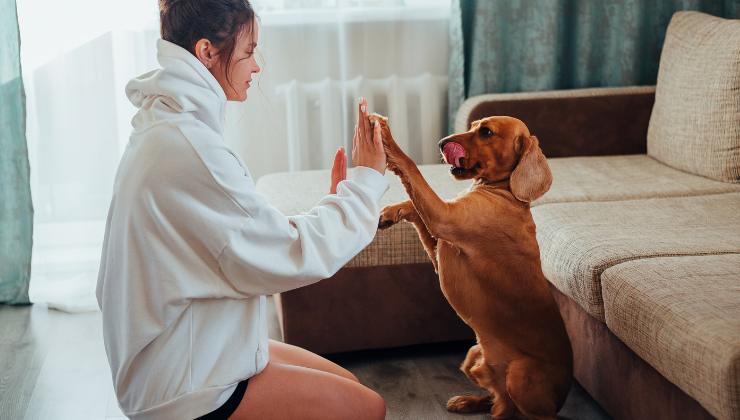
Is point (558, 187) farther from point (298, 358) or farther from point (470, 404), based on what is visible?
point (298, 358)

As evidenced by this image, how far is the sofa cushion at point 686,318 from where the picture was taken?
1.49 metres

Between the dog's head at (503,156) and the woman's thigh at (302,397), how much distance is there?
618mm

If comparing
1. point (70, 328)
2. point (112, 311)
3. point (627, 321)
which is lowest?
point (70, 328)

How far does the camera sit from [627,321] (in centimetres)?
182

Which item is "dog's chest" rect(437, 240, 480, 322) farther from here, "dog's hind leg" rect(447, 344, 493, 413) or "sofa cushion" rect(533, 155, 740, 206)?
"sofa cushion" rect(533, 155, 740, 206)

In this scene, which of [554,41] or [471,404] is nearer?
[471,404]

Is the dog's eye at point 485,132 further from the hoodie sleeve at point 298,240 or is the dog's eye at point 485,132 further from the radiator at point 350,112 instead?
the radiator at point 350,112

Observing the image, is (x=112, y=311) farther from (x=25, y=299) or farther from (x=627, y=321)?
(x=25, y=299)

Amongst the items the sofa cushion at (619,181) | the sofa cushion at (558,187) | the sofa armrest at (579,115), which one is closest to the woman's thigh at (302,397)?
the sofa cushion at (558,187)

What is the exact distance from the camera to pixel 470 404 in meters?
2.19

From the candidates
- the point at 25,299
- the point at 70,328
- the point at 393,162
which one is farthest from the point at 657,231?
the point at 25,299

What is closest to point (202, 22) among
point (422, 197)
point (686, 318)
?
point (422, 197)

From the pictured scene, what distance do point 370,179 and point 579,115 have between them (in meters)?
1.82

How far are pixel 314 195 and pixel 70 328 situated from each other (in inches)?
38.5
